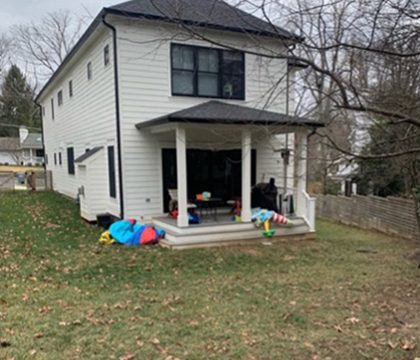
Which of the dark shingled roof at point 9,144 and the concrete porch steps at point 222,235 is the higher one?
the dark shingled roof at point 9,144

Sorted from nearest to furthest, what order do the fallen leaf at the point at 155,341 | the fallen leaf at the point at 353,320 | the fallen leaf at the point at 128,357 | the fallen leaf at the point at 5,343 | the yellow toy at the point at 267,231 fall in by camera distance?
1. the fallen leaf at the point at 128,357
2. the fallen leaf at the point at 5,343
3. the fallen leaf at the point at 155,341
4. the fallen leaf at the point at 353,320
5. the yellow toy at the point at 267,231

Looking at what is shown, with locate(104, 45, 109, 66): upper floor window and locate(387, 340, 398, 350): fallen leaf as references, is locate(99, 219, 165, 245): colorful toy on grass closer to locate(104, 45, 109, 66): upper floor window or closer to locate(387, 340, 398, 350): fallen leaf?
locate(104, 45, 109, 66): upper floor window

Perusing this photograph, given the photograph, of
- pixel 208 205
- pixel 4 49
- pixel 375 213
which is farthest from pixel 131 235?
pixel 4 49

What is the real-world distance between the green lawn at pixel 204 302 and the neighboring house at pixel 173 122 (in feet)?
5.64

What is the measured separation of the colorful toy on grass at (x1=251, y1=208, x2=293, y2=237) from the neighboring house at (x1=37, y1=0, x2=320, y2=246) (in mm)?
219

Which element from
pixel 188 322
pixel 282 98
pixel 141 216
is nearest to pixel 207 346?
pixel 188 322

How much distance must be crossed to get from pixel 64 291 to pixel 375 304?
4320mm

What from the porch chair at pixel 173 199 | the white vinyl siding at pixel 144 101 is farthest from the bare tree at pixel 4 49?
the porch chair at pixel 173 199

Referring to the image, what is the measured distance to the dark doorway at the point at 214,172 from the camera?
10.2 metres

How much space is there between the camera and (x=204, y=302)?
4.59 meters

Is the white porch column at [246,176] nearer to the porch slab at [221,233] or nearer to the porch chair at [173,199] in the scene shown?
the porch slab at [221,233]

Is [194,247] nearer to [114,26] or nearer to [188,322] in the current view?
[188,322]

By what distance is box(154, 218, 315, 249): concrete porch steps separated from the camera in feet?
25.6

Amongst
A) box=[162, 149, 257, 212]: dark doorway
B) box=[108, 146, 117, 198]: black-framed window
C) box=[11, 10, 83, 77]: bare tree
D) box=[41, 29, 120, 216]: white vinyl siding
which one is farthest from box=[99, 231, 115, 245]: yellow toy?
box=[11, 10, 83, 77]: bare tree
